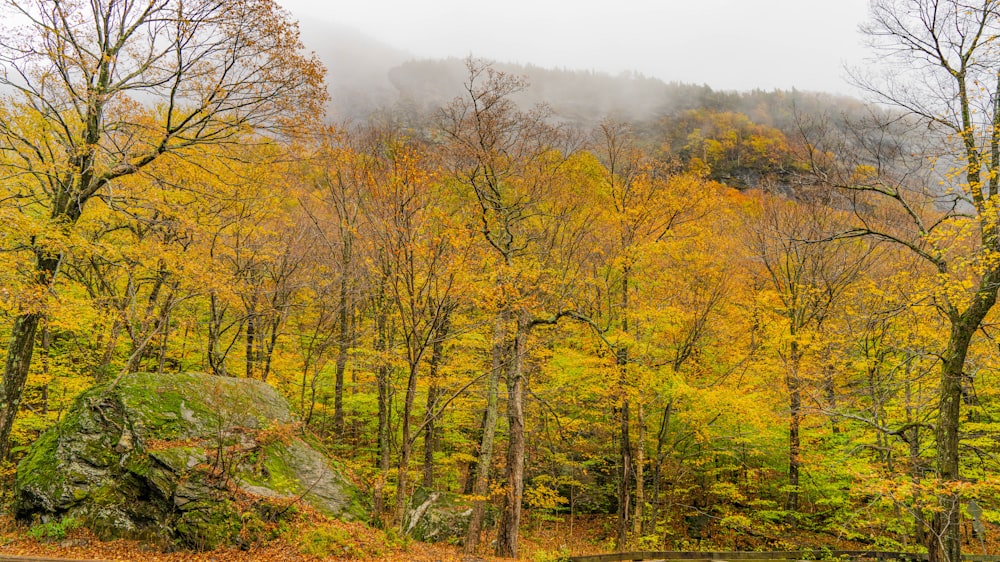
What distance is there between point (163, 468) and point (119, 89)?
22.5ft

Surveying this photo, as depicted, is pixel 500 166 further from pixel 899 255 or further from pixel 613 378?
pixel 899 255

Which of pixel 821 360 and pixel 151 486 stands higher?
pixel 821 360

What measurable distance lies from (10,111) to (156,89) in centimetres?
266

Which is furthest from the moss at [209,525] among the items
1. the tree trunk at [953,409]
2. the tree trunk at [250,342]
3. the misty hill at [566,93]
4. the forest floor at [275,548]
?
the misty hill at [566,93]

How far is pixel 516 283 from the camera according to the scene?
11.0 meters

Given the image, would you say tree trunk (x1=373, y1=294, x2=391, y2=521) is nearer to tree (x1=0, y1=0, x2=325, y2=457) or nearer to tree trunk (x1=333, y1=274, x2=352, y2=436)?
tree trunk (x1=333, y1=274, x2=352, y2=436)

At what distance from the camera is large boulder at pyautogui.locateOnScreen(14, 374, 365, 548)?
26.1 ft

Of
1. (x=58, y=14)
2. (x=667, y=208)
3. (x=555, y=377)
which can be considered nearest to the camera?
(x=58, y=14)

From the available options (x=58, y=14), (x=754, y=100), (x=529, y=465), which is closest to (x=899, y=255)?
(x=529, y=465)

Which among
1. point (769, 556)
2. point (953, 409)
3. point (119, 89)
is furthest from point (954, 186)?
point (119, 89)

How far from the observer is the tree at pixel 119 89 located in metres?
8.89

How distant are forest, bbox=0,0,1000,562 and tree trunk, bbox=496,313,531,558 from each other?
8cm

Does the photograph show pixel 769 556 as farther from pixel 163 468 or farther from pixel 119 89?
pixel 119 89

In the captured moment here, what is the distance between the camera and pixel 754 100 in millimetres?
80438
